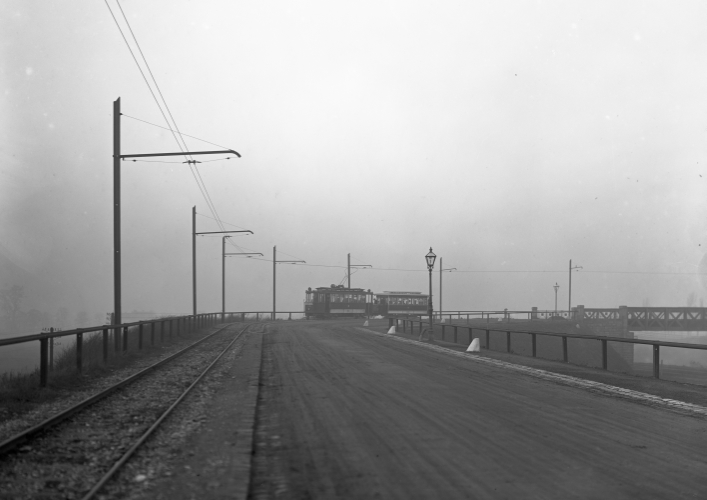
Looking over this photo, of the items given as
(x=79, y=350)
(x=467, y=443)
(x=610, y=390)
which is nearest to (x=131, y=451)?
(x=467, y=443)

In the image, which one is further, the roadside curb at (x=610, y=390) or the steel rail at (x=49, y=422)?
the roadside curb at (x=610, y=390)

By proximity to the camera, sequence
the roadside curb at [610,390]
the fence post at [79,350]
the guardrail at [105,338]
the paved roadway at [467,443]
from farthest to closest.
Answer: the fence post at [79,350]
the guardrail at [105,338]
the roadside curb at [610,390]
the paved roadway at [467,443]

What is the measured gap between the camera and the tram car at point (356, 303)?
6694 cm

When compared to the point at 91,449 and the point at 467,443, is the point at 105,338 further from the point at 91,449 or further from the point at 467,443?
the point at 467,443

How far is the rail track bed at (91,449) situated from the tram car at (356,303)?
5445cm

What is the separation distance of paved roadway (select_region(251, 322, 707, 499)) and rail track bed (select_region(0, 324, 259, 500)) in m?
1.40

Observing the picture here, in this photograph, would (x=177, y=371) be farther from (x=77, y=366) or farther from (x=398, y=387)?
(x=398, y=387)

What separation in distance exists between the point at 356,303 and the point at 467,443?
61814mm

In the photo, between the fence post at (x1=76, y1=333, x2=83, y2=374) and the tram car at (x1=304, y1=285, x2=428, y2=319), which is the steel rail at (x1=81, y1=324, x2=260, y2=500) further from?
the tram car at (x1=304, y1=285, x2=428, y2=319)

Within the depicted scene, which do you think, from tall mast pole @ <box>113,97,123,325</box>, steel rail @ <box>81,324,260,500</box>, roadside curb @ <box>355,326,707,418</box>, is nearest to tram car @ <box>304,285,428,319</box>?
tall mast pole @ <box>113,97,123,325</box>

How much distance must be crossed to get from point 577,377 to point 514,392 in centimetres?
381

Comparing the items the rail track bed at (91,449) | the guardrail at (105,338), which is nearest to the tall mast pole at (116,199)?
the guardrail at (105,338)

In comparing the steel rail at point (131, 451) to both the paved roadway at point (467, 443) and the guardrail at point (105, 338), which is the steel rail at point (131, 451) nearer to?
the paved roadway at point (467, 443)

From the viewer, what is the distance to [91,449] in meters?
7.19
